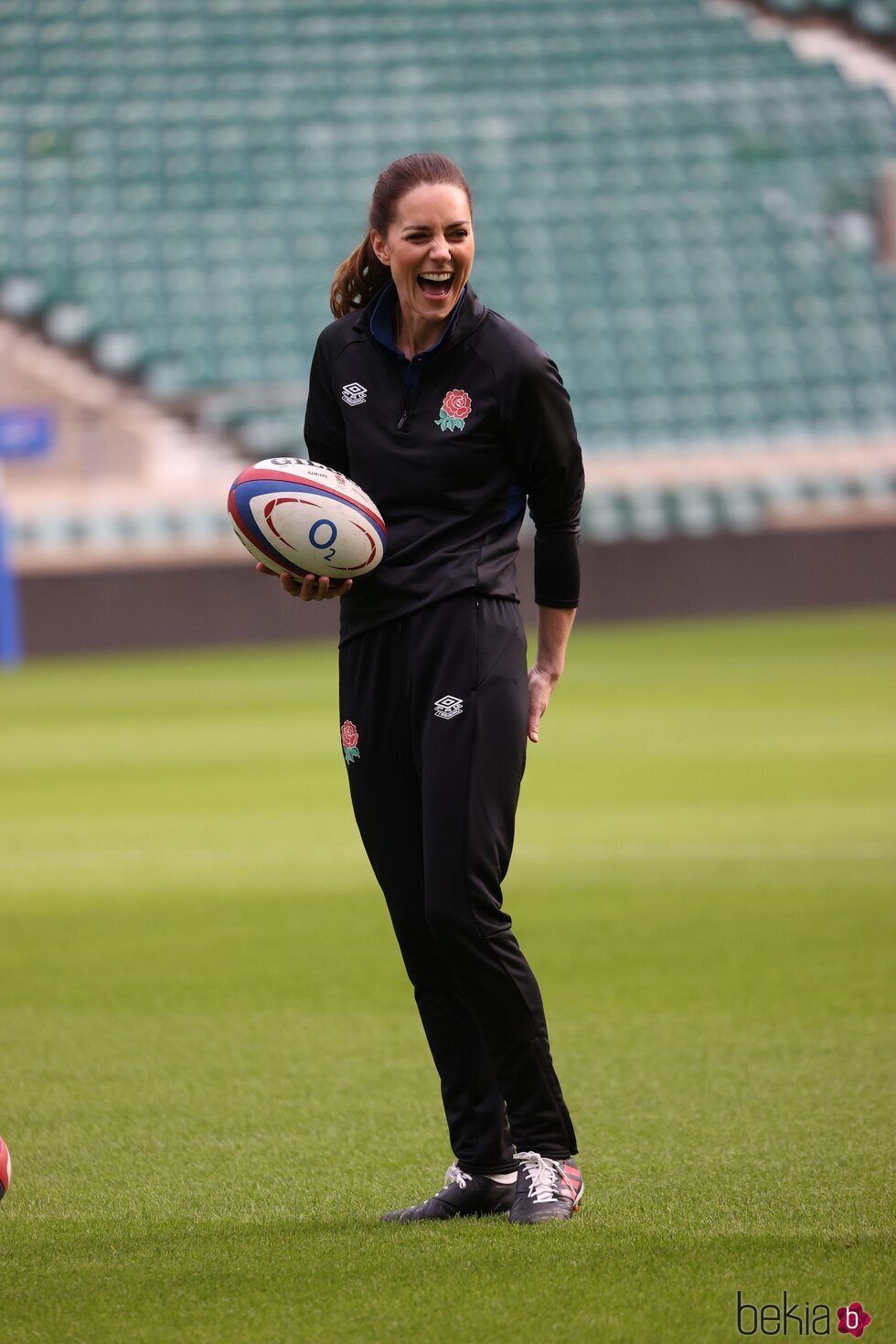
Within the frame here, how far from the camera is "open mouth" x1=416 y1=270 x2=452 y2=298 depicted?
3.23 metres

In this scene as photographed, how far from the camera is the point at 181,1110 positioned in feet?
14.1

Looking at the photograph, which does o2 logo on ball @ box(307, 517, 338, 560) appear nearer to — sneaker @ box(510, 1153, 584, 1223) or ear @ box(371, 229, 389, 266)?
ear @ box(371, 229, 389, 266)

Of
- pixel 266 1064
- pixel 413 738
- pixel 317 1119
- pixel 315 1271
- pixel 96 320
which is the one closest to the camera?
pixel 315 1271

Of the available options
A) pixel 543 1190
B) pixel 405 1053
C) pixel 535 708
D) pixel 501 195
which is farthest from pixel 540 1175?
pixel 501 195

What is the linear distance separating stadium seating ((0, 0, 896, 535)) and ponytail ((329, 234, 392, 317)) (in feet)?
64.7

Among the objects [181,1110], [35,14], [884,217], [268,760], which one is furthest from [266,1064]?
[35,14]

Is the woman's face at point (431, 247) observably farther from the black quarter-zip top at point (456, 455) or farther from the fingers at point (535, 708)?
the fingers at point (535, 708)

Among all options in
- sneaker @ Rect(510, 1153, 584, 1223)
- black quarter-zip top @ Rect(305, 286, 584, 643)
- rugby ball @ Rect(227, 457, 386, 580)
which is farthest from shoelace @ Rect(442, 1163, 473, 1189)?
rugby ball @ Rect(227, 457, 386, 580)

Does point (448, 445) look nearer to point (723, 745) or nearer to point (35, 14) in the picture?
point (723, 745)

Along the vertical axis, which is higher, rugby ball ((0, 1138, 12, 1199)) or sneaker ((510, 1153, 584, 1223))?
rugby ball ((0, 1138, 12, 1199))

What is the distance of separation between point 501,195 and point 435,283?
24.1 metres

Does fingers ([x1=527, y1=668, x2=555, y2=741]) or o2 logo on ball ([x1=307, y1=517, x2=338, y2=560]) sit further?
fingers ([x1=527, y1=668, x2=555, y2=741])

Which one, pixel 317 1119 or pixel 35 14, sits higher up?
pixel 35 14

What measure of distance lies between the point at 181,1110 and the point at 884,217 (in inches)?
1003
